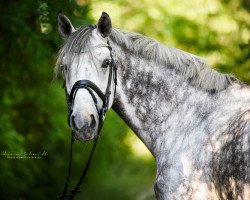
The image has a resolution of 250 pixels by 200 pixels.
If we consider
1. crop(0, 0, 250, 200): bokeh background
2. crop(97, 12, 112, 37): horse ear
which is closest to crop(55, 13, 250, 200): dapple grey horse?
crop(97, 12, 112, 37): horse ear

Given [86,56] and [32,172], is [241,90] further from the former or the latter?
[32,172]

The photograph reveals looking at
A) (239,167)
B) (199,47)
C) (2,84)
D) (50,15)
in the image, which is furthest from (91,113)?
(199,47)

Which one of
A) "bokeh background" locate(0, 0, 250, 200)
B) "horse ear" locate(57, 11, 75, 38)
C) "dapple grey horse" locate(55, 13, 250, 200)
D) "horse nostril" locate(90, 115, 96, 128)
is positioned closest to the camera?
"dapple grey horse" locate(55, 13, 250, 200)

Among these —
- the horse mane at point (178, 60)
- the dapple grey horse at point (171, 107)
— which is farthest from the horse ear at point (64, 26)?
the horse mane at point (178, 60)

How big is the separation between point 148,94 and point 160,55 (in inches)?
14.5

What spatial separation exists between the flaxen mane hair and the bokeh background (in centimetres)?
337

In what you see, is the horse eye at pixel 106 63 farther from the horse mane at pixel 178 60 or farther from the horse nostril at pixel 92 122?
the horse nostril at pixel 92 122

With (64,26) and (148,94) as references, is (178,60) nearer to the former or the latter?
(148,94)

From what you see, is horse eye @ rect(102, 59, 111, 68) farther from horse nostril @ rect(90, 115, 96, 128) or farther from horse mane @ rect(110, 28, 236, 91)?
horse nostril @ rect(90, 115, 96, 128)

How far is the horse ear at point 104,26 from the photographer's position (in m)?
4.67

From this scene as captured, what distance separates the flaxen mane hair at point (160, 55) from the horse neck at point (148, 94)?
0.06m

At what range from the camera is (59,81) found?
9.92m

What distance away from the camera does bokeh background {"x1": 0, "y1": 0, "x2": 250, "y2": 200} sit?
8922 mm

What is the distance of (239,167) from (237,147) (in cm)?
16
